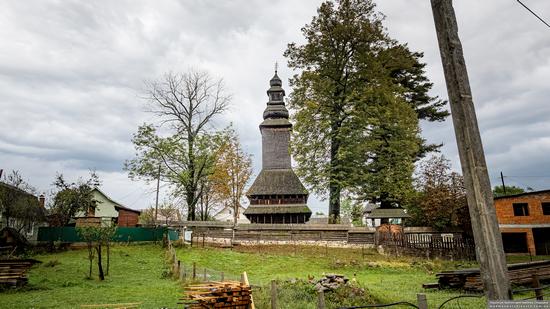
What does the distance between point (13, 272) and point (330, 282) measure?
48.8ft

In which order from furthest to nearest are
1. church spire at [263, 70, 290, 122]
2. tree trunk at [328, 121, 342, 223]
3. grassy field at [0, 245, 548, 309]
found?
1. church spire at [263, 70, 290, 122]
2. tree trunk at [328, 121, 342, 223]
3. grassy field at [0, 245, 548, 309]

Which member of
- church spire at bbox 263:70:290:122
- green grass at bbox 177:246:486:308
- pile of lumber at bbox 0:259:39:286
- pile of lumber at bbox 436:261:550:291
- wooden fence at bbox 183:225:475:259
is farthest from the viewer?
church spire at bbox 263:70:290:122

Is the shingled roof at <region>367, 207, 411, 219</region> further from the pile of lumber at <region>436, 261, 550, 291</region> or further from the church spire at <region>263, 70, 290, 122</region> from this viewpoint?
the church spire at <region>263, 70, 290, 122</region>

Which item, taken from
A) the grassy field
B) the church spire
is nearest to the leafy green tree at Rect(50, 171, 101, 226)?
the grassy field

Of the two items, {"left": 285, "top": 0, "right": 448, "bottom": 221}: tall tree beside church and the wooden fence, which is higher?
{"left": 285, "top": 0, "right": 448, "bottom": 221}: tall tree beside church

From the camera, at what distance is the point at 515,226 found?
96.5ft

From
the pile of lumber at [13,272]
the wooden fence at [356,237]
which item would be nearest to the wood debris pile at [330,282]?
the wooden fence at [356,237]

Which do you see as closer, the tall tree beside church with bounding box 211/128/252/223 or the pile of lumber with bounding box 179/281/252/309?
the pile of lumber with bounding box 179/281/252/309

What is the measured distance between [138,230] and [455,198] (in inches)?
1086

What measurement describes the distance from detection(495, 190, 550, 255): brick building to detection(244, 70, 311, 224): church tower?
18.2 m

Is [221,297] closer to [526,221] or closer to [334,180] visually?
[334,180]

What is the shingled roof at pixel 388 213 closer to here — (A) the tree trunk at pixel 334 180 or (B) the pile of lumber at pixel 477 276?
(A) the tree trunk at pixel 334 180

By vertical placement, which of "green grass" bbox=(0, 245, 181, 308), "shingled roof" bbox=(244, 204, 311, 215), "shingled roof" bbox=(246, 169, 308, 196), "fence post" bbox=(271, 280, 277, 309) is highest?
"shingled roof" bbox=(246, 169, 308, 196)

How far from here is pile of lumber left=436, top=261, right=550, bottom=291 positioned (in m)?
13.4
